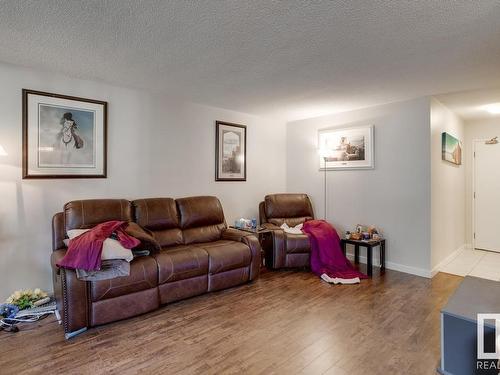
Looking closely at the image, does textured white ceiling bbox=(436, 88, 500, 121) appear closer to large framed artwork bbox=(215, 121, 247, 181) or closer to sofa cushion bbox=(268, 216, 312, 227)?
sofa cushion bbox=(268, 216, 312, 227)

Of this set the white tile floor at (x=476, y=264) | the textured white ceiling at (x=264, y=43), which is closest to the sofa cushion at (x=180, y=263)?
the textured white ceiling at (x=264, y=43)

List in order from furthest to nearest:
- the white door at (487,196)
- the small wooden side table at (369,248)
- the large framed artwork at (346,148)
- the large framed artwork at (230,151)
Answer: the white door at (487,196), the large framed artwork at (230,151), the large framed artwork at (346,148), the small wooden side table at (369,248)

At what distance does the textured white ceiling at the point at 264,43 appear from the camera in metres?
1.87

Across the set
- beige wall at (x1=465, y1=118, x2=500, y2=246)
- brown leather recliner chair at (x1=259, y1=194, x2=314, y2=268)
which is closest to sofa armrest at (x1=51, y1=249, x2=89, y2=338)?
brown leather recliner chair at (x1=259, y1=194, x2=314, y2=268)

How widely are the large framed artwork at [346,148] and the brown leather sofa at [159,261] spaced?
2.00 meters

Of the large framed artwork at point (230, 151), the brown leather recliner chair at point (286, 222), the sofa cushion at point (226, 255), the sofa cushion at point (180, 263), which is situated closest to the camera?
the sofa cushion at point (180, 263)

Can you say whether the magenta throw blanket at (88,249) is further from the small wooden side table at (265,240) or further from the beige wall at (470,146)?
the beige wall at (470,146)

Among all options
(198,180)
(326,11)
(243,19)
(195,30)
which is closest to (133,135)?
(198,180)

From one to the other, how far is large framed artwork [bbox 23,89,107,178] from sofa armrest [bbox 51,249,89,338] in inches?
45.7

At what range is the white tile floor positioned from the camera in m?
3.85

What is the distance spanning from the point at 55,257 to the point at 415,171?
4.11 metres

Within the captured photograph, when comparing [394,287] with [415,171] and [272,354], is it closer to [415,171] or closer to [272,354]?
[415,171]

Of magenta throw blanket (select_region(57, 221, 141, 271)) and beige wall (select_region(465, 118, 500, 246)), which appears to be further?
beige wall (select_region(465, 118, 500, 246))

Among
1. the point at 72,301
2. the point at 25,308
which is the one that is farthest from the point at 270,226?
the point at 25,308
